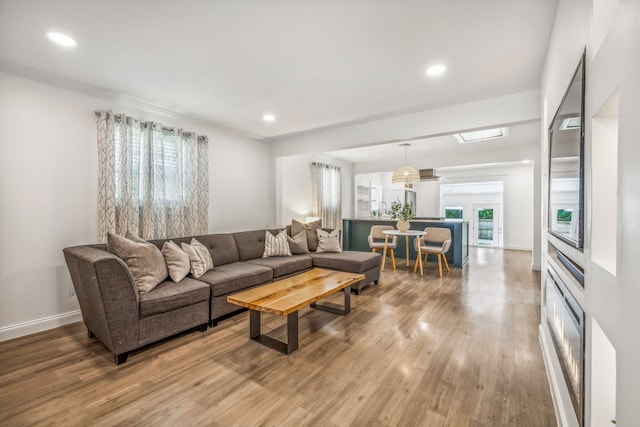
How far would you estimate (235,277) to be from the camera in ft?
10.1

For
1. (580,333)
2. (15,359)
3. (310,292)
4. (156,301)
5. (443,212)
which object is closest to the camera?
(580,333)

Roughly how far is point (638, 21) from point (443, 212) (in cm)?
900

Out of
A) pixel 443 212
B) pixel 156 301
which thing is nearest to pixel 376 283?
pixel 156 301

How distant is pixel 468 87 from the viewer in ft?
9.77

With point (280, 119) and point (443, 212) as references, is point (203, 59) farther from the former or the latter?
point (443, 212)

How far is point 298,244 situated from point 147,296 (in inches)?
92.7

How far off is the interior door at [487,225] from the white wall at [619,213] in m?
8.13

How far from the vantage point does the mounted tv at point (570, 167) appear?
3.81ft

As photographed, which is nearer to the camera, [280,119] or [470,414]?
[470,414]

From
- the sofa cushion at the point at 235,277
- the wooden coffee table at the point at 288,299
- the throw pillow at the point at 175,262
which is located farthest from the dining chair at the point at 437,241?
the throw pillow at the point at 175,262

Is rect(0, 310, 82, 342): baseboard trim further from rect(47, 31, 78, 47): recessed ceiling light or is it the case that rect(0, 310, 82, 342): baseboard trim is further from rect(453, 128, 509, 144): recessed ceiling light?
rect(453, 128, 509, 144): recessed ceiling light

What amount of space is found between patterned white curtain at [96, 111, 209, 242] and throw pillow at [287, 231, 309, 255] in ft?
4.21

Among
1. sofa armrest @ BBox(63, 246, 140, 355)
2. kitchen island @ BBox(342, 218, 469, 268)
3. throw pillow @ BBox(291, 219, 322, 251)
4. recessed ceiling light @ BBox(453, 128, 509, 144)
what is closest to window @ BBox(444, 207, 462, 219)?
kitchen island @ BBox(342, 218, 469, 268)

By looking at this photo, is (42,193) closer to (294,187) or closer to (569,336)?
(294,187)
